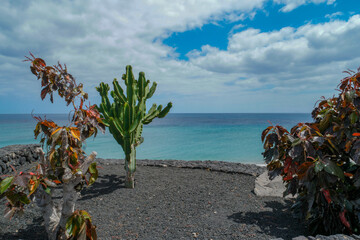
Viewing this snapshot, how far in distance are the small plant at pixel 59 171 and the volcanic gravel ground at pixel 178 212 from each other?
0.59 meters

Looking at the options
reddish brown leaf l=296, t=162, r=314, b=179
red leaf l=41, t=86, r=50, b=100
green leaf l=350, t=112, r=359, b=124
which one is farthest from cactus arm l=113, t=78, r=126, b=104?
green leaf l=350, t=112, r=359, b=124

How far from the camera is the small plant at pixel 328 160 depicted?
6.56 ft

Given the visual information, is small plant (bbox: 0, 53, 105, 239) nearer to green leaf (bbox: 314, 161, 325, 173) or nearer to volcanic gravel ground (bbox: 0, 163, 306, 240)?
volcanic gravel ground (bbox: 0, 163, 306, 240)

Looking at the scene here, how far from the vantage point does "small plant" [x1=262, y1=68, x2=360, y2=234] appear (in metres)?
2.00

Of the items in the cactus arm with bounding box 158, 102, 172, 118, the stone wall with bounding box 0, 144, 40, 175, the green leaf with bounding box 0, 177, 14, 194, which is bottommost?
the stone wall with bounding box 0, 144, 40, 175

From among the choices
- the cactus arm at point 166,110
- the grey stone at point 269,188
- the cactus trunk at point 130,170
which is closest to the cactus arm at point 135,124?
the cactus trunk at point 130,170

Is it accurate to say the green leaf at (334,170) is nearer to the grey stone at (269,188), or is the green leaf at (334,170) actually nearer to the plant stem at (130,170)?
the grey stone at (269,188)

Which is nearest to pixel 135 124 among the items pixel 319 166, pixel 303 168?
pixel 303 168

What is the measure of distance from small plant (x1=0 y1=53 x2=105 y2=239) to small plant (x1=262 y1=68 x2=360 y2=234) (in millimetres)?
1779

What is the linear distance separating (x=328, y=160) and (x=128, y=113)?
10.00 feet

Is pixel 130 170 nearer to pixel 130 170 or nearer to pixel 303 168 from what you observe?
pixel 130 170

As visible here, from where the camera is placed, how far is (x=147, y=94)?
4695 mm

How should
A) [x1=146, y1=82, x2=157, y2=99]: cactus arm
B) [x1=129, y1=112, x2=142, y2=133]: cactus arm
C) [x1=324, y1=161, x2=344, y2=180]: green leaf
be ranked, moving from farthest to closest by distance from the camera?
[x1=146, y1=82, x2=157, y2=99]: cactus arm < [x1=129, y1=112, x2=142, y2=133]: cactus arm < [x1=324, y1=161, x2=344, y2=180]: green leaf

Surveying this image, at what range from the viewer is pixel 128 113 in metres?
4.00
